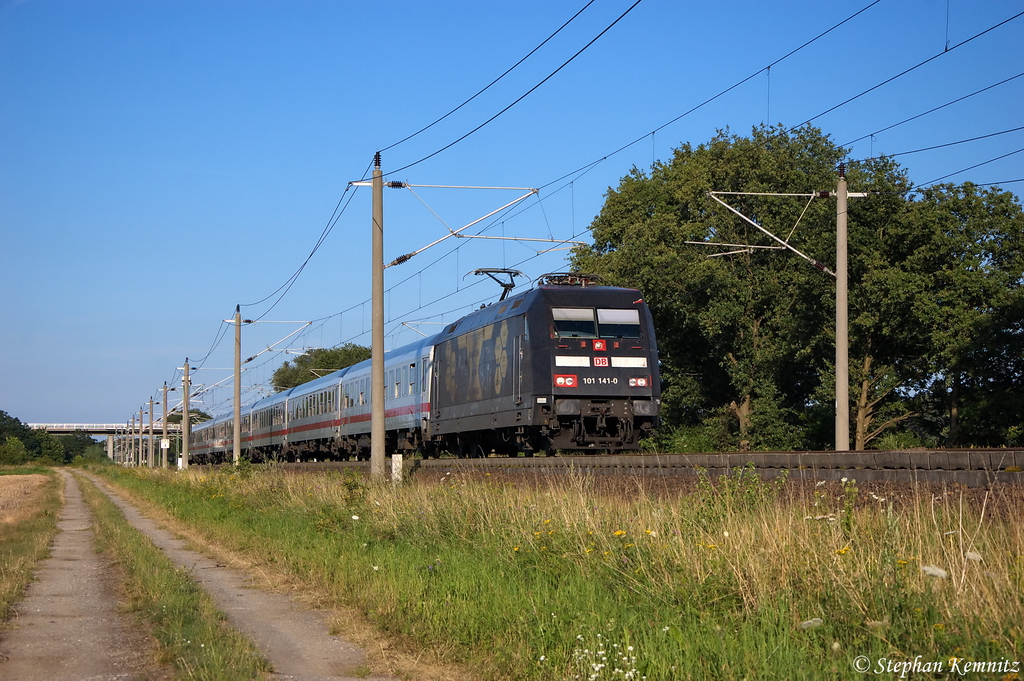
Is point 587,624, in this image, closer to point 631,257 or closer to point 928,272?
point 928,272

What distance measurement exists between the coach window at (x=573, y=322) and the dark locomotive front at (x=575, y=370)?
2cm

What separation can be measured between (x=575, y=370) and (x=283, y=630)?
1469cm

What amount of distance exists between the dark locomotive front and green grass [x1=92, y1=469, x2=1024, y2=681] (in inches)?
371

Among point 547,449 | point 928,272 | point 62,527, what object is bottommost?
point 62,527

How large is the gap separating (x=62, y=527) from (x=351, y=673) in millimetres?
17774

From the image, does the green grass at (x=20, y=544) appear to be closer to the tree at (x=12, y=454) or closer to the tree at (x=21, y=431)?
the tree at (x=12, y=454)

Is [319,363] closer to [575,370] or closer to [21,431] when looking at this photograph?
[21,431]

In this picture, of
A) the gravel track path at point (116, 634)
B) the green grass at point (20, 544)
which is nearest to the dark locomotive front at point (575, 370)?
the green grass at point (20, 544)

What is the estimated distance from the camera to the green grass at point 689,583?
640cm

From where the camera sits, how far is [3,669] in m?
7.90

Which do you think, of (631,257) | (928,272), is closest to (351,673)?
(928,272)

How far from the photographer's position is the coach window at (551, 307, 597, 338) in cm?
2370

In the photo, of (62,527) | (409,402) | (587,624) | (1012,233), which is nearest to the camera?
(587,624)

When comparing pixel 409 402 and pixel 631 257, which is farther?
pixel 631 257
